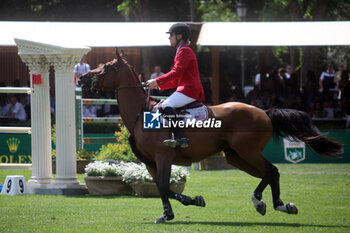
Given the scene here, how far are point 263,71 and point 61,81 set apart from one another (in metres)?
9.86

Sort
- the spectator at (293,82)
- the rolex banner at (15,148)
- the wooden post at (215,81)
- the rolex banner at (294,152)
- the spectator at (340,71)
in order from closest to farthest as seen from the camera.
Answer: the rolex banner at (15,148) < the rolex banner at (294,152) < the wooden post at (215,81) < the spectator at (293,82) < the spectator at (340,71)

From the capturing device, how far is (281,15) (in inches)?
1262

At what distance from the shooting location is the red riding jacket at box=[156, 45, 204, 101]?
8.20 meters

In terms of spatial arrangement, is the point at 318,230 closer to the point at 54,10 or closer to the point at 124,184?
the point at 124,184

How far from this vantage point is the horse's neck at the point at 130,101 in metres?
8.39

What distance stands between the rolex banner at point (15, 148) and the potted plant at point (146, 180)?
4.33 m

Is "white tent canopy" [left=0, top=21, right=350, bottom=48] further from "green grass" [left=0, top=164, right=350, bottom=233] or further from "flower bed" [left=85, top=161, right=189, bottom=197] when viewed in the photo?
"flower bed" [left=85, top=161, right=189, bottom=197]

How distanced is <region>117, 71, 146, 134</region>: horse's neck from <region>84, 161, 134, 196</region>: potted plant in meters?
2.29

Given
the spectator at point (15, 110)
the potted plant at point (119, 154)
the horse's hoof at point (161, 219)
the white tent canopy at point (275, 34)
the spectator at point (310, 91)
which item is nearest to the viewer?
the horse's hoof at point (161, 219)

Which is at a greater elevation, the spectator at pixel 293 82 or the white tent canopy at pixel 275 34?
the white tent canopy at pixel 275 34

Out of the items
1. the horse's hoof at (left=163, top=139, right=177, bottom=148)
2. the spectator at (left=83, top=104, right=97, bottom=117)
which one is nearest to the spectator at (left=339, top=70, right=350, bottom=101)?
the spectator at (left=83, top=104, right=97, bottom=117)

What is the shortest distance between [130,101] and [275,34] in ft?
31.4

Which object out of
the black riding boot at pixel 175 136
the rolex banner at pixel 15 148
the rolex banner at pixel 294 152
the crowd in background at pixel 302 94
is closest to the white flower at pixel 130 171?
the black riding boot at pixel 175 136

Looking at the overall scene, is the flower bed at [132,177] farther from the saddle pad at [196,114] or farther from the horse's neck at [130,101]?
the saddle pad at [196,114]
